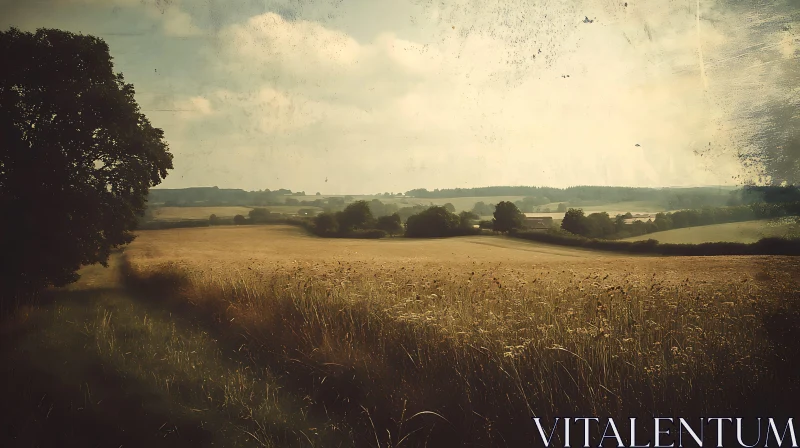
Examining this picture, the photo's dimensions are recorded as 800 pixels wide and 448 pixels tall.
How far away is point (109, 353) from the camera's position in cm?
593

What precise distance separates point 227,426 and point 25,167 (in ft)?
20.7

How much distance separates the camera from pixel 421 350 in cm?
512

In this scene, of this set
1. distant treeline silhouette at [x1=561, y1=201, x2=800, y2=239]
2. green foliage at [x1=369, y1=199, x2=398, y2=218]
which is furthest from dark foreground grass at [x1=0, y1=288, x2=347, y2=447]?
distant treeline silhouette at [x1=561, y1=201, x2=800, y2=239]

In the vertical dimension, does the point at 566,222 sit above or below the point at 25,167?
below

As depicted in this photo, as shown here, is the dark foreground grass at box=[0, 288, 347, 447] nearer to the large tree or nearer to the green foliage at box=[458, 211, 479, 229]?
the large tree

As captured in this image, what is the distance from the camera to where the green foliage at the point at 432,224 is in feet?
41.6

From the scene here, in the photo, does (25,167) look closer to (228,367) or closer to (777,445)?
(228,367)

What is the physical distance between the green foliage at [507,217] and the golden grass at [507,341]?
2.63m

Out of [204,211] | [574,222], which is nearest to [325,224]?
[204,211]

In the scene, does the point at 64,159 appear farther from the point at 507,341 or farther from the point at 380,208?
the point at 507,341

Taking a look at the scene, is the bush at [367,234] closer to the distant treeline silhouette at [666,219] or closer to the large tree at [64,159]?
the distant treeline silhouette at [666,219]

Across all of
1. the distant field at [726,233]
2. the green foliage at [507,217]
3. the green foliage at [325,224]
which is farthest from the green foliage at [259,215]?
the distant field at [726,233]

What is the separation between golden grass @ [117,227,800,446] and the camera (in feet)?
12.8

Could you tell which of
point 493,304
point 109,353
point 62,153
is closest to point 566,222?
point 493,304
